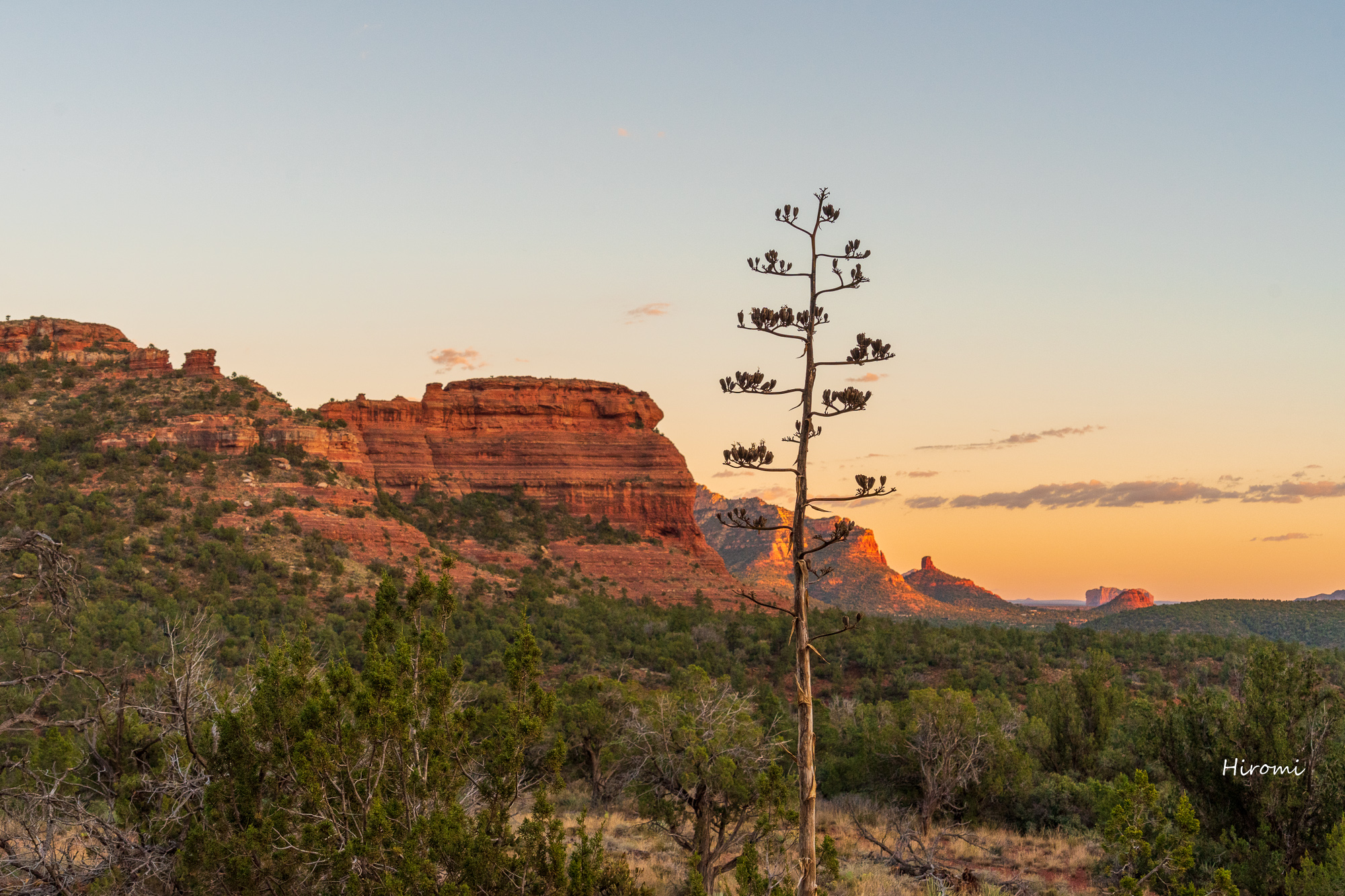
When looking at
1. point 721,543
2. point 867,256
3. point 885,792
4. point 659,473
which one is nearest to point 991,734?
point 885,792

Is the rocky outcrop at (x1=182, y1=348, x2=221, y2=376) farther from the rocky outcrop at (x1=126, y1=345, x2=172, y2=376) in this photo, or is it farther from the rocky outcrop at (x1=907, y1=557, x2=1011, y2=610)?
the rocky outcrop at (x1=907, y1=557, x2=1011, y2=610)

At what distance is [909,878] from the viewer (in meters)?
13.6

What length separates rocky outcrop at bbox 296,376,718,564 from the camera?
75.1 metres

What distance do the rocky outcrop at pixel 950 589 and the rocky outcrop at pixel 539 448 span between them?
47.4m

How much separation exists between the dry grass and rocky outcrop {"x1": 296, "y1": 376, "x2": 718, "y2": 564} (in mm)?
55627

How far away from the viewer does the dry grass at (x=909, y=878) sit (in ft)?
41.4

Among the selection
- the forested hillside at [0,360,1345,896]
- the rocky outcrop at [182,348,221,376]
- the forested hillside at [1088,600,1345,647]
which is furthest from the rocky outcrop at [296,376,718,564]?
the forested hillside at [0,360,1345,896]

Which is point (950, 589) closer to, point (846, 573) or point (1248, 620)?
point (846, 573)

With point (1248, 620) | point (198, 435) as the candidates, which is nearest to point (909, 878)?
point (198, 435)

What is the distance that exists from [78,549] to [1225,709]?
3925cm

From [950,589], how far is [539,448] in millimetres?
69740

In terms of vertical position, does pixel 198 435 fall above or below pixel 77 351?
below

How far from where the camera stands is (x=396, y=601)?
8.19m

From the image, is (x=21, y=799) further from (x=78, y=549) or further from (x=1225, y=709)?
(x=78, y=549)
